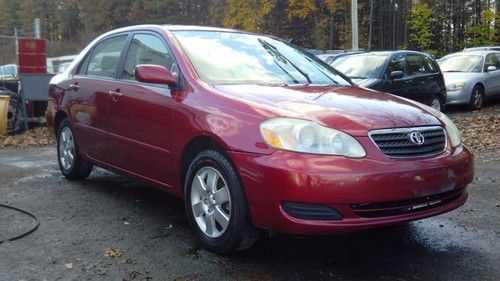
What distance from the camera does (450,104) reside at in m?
14.3

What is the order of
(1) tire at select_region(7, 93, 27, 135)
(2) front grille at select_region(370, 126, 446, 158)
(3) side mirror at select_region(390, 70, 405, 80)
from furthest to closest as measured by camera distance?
(3) side mirror at select_region(390, 70, 405, 80)
(1) tire at select_region(7, 93, 27, 135)
(2) front grille at select_region(370, 126, 446, 158)

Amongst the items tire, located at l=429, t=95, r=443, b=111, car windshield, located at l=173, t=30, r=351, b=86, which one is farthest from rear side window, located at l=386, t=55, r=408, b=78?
car windshield, located at l=173, t=30, r=351, b=86

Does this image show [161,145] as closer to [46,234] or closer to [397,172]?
[46,234]

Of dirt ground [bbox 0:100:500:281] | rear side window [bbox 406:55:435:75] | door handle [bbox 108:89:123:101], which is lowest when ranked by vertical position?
dirt ground [bbox 0:100:500:281]

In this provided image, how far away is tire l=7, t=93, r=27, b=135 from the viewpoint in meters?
10.7

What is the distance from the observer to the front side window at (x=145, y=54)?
4.55 meters

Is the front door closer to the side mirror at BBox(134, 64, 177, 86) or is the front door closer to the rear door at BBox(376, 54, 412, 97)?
the rear door at BBox(376, 54, 412, 97)

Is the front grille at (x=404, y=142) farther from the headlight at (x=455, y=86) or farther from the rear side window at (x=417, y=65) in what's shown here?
the headlight at (x=455, y=86)

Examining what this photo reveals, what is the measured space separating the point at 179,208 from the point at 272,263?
1.57m

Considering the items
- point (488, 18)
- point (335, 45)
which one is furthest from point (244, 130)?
point (335, 45)

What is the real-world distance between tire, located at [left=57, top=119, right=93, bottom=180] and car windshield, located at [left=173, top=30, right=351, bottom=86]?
79.7 inches

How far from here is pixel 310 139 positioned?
334 cm

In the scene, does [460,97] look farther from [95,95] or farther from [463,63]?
[95,95]

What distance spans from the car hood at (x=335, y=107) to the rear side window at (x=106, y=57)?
1.66 m
